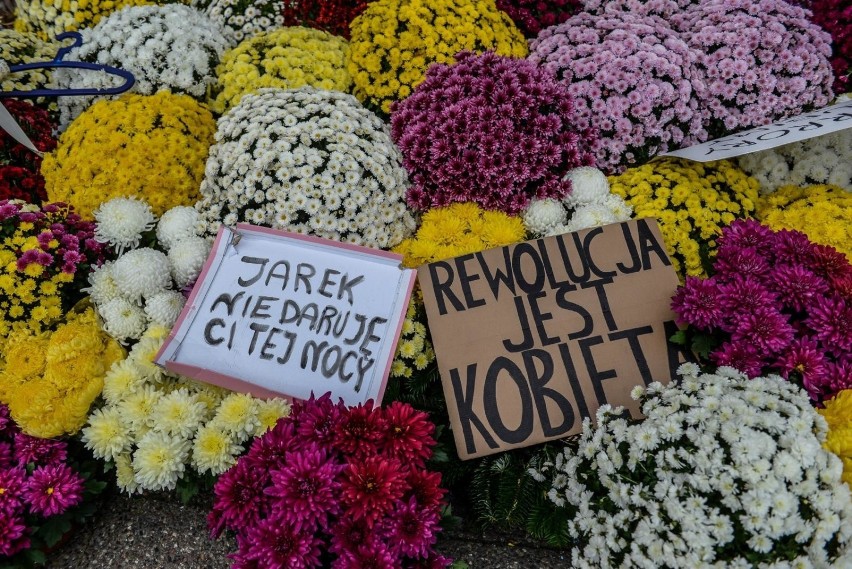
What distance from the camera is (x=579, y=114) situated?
2.63 meters

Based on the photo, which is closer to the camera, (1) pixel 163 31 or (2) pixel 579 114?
(2) pixel 579 114

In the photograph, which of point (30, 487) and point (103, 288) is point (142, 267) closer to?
point (103, 288)

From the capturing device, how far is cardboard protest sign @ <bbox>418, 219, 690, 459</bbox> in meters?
1.97

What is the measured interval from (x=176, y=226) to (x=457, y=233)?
3.89 feet

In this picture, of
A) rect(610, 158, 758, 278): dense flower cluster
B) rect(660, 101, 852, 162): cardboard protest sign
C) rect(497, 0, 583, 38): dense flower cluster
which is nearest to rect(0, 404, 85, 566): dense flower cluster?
rect(610, 158, 758, 278): dense flower cluster

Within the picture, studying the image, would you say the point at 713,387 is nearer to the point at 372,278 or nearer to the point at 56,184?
the point at 372,278

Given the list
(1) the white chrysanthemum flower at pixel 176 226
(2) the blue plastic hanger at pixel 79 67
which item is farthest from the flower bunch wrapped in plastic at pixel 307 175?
(2) the blue plastic hanger at pixel 79 67

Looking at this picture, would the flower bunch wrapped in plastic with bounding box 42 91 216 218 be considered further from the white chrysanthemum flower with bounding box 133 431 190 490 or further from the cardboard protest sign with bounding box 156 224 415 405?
the white chrysanthemum flower with bounding box 133 431 190 490

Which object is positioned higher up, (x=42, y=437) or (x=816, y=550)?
(x=816, y=550)

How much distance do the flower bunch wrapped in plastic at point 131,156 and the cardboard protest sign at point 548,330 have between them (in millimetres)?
1254

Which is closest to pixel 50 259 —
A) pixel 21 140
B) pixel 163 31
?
pixel 21 140

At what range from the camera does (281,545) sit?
1398mm

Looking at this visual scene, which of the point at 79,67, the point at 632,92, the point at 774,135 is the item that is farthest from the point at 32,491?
the point at 774,135

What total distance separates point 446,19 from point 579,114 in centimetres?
87
